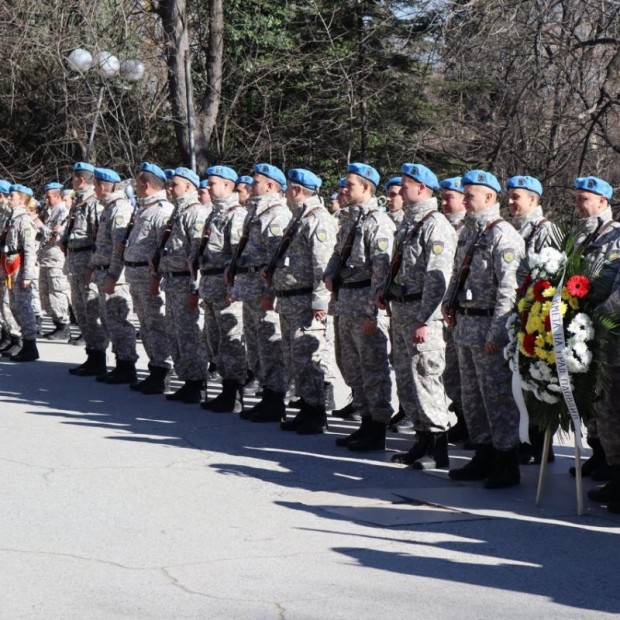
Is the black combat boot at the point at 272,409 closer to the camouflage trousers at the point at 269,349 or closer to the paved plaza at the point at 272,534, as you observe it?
the camouflage trousers at the point at 269,349

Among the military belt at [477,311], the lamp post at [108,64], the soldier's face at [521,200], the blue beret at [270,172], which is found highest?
the lamp post at [108,64]

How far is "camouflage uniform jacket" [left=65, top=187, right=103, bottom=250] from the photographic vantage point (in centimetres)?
1378

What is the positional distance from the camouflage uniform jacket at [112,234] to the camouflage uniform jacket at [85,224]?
454mm

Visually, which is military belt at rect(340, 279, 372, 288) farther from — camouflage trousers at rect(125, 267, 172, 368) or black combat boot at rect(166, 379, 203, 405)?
camouflage trousers at rect(125, 267, 172, 368)

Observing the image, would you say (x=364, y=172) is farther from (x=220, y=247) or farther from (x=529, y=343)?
(x=529, y=343)

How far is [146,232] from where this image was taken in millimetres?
12320

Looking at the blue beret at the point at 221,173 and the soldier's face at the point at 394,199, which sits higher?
the blue beret at the point at 221,173

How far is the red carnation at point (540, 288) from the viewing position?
730 centimetres

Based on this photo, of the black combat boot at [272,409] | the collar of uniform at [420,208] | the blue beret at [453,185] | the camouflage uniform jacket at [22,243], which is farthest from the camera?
the camouflage uniform jacket at [22,243]

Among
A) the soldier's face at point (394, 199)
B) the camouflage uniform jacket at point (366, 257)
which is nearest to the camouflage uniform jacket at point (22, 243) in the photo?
the soldier's face at point (394, 199)

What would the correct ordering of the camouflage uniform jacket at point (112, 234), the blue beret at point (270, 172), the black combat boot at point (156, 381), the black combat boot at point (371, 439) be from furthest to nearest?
the camouflage uniform jacket at point (112, 234) → the black combat boot at point (156, 381) → the blue beret at point (270, 172) → the black combat boot at point (371, 439)

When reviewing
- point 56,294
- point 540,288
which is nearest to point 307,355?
point 540,288

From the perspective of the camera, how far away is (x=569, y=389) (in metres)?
7.09

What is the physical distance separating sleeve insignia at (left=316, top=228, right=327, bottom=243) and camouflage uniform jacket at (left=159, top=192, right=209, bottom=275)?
1.92 m
